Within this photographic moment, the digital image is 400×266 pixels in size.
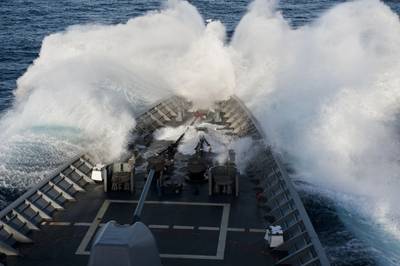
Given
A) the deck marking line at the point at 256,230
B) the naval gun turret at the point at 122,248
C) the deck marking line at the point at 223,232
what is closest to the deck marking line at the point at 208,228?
the deck marking line at the point at 223,232

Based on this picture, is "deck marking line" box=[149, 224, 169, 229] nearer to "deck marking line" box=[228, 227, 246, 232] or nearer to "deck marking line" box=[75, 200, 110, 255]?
"deck marking line" box=[75, 200, 110, 255]

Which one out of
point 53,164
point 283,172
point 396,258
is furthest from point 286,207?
point 53,164

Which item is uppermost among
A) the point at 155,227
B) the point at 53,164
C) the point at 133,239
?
the point at 133,239

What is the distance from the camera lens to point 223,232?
14.4 metres

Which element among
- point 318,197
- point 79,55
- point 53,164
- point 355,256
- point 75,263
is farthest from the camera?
point 79,55

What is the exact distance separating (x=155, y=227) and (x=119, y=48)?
23925mm

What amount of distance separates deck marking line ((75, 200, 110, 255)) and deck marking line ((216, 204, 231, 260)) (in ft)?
9.25

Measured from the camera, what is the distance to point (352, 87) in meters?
29.3

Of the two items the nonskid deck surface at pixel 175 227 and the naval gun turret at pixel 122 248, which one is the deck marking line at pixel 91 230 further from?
the naval gun turret at pixel 122 248

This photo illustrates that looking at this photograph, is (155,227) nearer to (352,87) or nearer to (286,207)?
(286,207)

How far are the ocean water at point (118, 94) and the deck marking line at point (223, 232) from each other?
2.99 m

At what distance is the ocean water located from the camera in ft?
57.9

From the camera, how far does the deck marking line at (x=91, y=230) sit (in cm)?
1350

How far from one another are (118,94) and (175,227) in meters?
17.6
